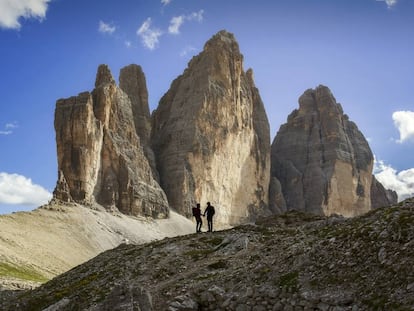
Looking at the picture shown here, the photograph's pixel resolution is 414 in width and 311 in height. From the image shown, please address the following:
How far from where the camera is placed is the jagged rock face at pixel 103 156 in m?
114

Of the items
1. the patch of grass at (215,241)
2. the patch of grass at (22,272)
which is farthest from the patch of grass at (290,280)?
the patch of grass at (22,272)

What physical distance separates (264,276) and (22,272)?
50.1m

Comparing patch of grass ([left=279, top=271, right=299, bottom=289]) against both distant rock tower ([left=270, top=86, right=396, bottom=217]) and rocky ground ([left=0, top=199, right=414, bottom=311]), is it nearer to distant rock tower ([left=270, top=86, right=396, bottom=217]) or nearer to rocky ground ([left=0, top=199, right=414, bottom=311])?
rocky ground ([left=0, top=199, right=414, bottom=311])

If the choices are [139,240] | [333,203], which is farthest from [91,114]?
[333,203]

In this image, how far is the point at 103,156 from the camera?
12375 cm

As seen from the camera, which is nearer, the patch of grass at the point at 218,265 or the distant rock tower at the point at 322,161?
the patch of grass at the point at 218,265

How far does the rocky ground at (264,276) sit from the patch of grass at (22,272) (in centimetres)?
3353

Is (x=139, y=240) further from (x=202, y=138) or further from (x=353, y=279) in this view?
(x=353, y=279)

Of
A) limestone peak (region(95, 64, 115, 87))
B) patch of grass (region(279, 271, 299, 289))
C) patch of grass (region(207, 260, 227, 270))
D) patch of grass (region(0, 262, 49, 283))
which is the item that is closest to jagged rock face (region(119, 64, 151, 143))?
limestone peak (region(95, 64, 115, 87))

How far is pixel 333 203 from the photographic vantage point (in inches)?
6841

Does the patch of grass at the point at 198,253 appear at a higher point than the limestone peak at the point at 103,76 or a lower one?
lower

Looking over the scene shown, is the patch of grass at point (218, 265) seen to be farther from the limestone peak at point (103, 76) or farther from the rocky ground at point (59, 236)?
the limestone peak at point (103, 76)

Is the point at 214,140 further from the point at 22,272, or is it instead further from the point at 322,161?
the point at 22,272

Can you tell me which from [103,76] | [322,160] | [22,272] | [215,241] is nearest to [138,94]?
[103,76]
